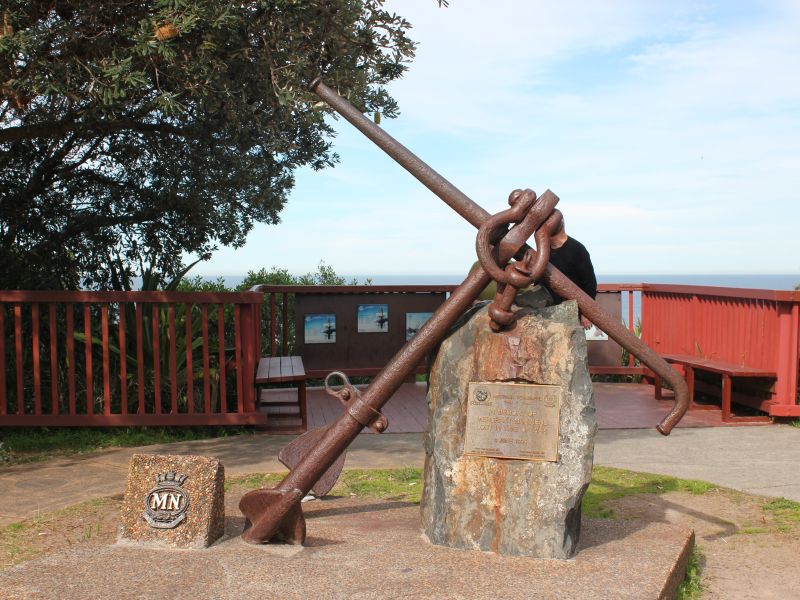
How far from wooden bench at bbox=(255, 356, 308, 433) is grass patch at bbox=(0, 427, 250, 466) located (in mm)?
421

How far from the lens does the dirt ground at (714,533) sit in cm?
426

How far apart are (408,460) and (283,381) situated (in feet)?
4.42

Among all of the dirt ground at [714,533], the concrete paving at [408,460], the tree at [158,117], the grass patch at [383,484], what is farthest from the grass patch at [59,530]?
the tree at [158,117]

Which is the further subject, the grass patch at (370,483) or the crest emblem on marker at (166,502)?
the grass patch at (370,483)

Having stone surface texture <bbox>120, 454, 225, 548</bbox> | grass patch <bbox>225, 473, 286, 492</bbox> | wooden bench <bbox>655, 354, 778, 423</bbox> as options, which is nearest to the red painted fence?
wooden bench <bbox>655, 354, 778, 423</bbox>

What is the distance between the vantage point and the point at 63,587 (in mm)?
3643

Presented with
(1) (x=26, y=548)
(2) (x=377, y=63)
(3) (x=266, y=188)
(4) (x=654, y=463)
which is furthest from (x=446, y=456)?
(3) (x=266, y=188)

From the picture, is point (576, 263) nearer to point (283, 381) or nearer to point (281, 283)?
point (283, 381)

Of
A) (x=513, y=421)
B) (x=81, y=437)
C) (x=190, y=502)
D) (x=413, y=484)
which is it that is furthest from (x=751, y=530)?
(x=81, y=437)

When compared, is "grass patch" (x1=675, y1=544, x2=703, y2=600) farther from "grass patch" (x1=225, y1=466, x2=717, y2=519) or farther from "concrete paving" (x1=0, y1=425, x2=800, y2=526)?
"concrete paving" (x1=0, y1=425, x2=800, y2=526)

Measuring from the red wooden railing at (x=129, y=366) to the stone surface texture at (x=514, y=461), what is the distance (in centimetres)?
351

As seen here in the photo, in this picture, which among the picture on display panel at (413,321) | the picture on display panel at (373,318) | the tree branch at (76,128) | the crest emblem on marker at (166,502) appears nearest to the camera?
the crest emblem on marker at (166,502)

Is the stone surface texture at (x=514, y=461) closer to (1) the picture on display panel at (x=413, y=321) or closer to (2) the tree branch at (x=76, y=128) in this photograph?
(2) the tree branch at (x=76, y=128)

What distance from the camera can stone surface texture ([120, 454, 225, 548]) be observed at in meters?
4.14
